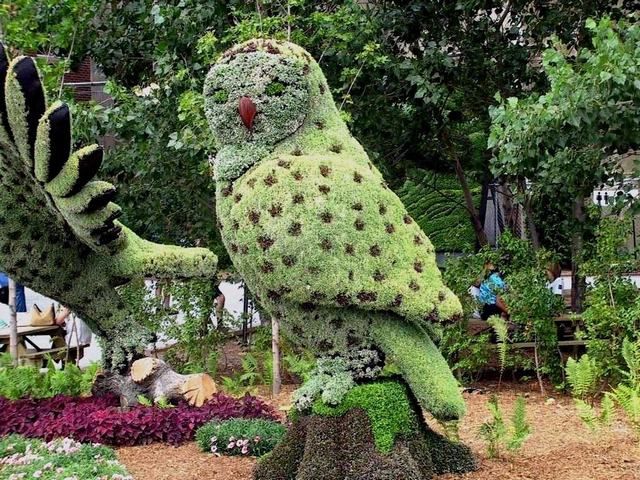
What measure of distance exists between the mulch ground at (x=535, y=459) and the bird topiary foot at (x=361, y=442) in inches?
22.1

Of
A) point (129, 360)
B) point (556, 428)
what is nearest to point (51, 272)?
point (129, 360)

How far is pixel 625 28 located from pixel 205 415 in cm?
485

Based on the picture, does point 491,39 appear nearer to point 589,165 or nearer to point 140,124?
point 589,165

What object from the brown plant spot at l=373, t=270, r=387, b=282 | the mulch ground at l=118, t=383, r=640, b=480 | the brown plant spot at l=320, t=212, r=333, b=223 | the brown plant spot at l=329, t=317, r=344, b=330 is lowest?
the mulch ground at l=118, t=383, r=640, b=480

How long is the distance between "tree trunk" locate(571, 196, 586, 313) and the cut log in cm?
457

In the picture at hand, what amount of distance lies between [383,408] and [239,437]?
71.0 inches

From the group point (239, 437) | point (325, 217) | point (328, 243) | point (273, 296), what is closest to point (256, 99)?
point (325, 217)

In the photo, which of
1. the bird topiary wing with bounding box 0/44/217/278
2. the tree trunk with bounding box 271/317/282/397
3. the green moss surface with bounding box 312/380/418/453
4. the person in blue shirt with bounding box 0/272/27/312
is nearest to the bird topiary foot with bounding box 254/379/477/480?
the green moss surface with bounding box 312/380/418/453

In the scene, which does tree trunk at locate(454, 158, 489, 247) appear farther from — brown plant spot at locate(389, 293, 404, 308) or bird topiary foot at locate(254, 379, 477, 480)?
brown plant spot at locate(389, 293, 404, 308)

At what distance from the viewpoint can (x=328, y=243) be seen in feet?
16.8

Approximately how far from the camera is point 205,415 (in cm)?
736

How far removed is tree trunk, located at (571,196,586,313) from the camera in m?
9.80

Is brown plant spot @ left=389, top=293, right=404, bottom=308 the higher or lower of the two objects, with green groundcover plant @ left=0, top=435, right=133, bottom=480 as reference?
higher

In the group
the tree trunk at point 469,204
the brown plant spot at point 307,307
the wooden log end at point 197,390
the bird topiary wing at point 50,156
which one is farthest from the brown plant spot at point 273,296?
the tree trunk at point 469,204
